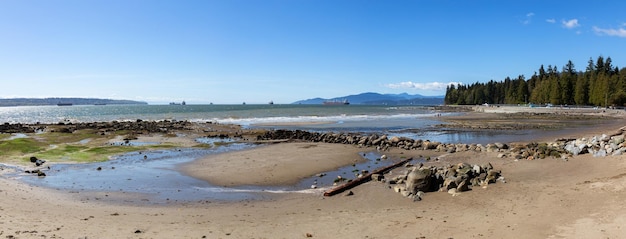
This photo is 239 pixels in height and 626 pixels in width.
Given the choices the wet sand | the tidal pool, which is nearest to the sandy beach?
the tidal pool

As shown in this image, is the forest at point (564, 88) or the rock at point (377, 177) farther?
the forest at point (564, 88)

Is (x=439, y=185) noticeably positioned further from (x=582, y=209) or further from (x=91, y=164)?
(x=91, y=164)

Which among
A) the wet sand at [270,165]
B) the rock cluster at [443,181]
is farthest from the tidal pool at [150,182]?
the rock cluster at [443,181]

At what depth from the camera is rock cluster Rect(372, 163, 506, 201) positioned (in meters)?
13.4

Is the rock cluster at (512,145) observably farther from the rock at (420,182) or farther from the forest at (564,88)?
the forest at (564,88)

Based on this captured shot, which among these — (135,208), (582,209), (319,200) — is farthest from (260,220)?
(582,209)

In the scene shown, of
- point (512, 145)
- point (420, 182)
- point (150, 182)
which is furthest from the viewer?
point (512, 145)

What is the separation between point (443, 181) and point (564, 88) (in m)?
107

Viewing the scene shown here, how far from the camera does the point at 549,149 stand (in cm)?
1984

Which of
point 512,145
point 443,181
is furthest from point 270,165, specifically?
point 512,145

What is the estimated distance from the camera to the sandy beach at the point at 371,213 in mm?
9391

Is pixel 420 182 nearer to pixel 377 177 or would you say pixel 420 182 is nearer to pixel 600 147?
pixel 377 177

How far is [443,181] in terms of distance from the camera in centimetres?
1402

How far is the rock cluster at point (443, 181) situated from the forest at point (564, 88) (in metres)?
86.7
